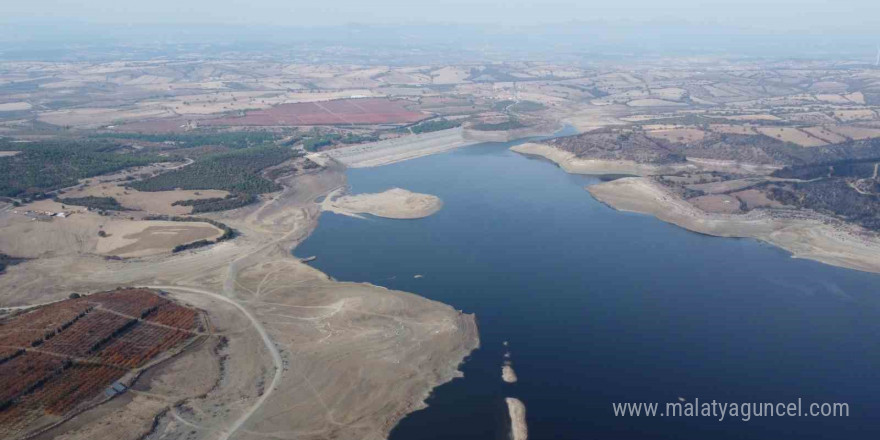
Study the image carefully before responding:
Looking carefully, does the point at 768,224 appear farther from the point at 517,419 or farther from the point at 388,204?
the point at 517,419

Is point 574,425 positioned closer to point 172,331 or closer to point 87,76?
point 172,331

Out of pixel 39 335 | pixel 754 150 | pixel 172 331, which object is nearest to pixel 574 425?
pixel 172 331

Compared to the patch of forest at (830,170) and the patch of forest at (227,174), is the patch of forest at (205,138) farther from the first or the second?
the patch of forest at (830,170)

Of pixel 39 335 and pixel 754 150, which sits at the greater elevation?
pixel 754 150

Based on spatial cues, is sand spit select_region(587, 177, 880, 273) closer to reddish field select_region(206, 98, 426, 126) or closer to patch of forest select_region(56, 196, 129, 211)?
patch of forest select_region(56, 196, 129, 211)

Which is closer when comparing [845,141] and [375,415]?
[375,415]

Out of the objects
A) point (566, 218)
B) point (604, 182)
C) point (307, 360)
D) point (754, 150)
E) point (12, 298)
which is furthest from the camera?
point (754, 150)
